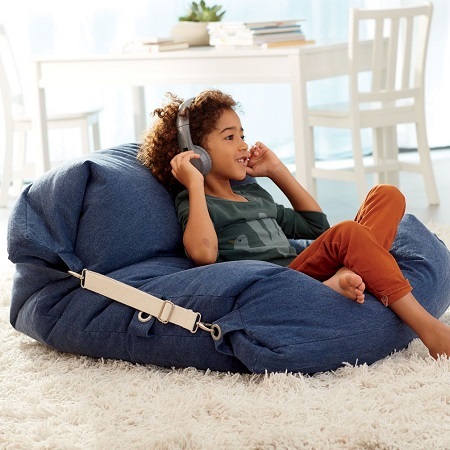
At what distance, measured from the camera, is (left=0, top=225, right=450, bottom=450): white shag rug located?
186cm

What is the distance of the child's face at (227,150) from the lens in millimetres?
2609

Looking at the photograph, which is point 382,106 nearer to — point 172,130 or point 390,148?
point 390,148

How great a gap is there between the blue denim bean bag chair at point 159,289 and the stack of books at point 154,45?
5.06ft

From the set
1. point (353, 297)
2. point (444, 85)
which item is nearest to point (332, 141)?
point (444, 85)

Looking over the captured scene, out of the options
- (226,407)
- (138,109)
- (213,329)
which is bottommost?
(226,407)

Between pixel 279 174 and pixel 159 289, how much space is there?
63cm

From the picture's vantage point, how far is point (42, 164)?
14.9 ft

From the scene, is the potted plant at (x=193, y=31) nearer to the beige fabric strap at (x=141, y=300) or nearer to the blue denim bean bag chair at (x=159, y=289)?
the blue denim bean bag chair at (x=159, y=289)

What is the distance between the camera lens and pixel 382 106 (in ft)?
14.8

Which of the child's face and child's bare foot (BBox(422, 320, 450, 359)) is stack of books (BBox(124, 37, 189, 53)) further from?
child's bare foot (BBox(422, 320, 450, 359))

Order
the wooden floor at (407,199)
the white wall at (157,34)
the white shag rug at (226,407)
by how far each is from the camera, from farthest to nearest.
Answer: the white wall at (157,34), the wooden floor at (407,199), the white shag rug at (226,407)

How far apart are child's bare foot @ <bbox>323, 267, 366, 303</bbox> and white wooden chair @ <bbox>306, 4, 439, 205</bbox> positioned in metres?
1.75

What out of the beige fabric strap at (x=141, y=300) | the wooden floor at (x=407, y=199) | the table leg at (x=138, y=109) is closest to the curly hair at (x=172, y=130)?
the beige fabric strap at (x=141, y=300)

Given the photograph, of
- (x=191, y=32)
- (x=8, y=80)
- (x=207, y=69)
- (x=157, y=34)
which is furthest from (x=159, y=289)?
(x=157, y=34)
